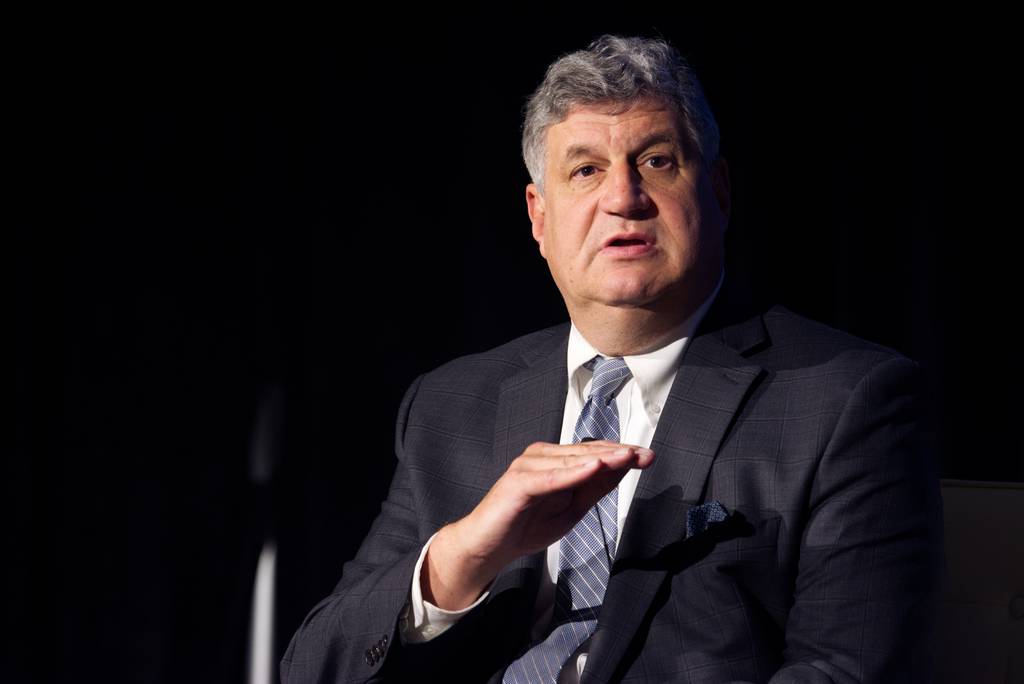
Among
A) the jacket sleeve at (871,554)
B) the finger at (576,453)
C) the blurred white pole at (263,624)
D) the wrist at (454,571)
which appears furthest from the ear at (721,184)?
the blurred white pole at (263,624)

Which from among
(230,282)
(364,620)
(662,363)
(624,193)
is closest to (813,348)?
(662,363)

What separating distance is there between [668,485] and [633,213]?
0.38 metres

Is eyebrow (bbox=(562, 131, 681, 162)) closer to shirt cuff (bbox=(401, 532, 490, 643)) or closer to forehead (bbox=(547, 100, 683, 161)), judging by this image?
forehead (bbox=(547, 100, 683, 161))

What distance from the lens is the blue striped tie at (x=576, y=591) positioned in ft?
4.85

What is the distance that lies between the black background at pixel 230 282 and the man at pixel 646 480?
76 centimetres

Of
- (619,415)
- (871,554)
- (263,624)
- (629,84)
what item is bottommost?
(263,624)

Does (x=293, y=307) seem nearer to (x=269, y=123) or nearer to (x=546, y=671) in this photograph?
(x=269, y=123)

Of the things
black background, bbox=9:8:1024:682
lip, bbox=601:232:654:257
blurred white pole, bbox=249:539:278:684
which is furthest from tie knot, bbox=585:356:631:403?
blurred white pole, bbox=249:539:278:684

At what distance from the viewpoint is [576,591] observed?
4.93 feet

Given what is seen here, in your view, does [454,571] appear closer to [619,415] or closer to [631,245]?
[619,415]

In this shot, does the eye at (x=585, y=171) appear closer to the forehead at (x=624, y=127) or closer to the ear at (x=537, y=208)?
the forehead at (x=624, y=127)

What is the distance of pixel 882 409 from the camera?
55.5 inches

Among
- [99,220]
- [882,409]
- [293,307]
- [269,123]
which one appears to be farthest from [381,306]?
[882,409]

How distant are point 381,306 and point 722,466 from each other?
4.40 feet
